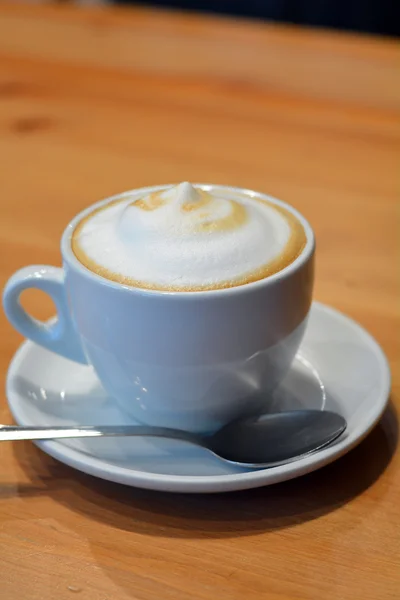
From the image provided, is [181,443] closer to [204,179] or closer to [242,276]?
[242,276]

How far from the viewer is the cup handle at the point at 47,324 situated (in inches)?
20.2

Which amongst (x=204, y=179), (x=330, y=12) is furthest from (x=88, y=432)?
(x=330, y=12)

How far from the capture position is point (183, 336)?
1.44 feet

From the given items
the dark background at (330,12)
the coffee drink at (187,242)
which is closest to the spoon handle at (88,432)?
the coffee drink at (187,242)

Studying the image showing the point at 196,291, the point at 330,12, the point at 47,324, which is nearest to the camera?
the point at 196,291

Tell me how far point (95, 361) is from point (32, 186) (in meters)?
0.49

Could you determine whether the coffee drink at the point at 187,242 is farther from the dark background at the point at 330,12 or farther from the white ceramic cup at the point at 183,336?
the dark background at the point at 330,12

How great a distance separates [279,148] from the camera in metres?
1.02

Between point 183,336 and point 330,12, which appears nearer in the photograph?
point 183,336

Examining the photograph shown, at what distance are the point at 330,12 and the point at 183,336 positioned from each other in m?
1.80

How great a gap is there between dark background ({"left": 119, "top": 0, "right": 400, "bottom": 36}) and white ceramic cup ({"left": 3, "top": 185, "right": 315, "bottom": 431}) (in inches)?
66.1

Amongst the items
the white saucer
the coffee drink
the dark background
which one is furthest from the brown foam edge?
the dark background

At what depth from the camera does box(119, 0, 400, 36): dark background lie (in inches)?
77.5

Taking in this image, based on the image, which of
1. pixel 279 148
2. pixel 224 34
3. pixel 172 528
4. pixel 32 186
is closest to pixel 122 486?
pixel 172 528
